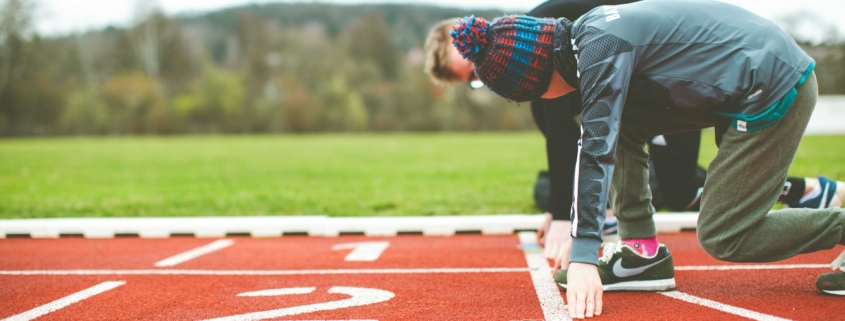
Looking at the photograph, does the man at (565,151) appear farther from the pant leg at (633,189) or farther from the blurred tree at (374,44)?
the blurred tree at (374,44)

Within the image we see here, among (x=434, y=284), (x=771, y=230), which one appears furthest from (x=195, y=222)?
(x=771, y=230)

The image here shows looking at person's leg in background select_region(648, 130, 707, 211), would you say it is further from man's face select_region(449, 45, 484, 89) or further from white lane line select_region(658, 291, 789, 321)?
white lane line select_region(658, 291, 789, 321)

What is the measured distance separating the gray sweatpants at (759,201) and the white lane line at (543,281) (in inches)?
26.9

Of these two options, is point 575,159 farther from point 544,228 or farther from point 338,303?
point 338,303

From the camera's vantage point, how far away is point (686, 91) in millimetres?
2355

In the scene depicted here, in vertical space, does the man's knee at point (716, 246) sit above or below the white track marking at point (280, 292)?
above

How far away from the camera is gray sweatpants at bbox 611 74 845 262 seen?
2.41 meters

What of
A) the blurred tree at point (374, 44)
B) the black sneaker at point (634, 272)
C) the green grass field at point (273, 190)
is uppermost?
the blurred tree at point (374, 44)

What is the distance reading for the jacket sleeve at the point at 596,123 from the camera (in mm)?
2217

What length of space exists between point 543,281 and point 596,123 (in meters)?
1.24

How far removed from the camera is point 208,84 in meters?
66.9

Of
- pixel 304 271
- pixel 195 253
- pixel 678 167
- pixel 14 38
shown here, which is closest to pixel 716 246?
pixel 678 167

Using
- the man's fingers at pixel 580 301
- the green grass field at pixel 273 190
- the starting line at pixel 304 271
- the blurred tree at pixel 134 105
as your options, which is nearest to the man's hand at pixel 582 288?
the man's fingers at pixel 580 301

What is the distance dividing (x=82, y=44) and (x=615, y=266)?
7863 cm
